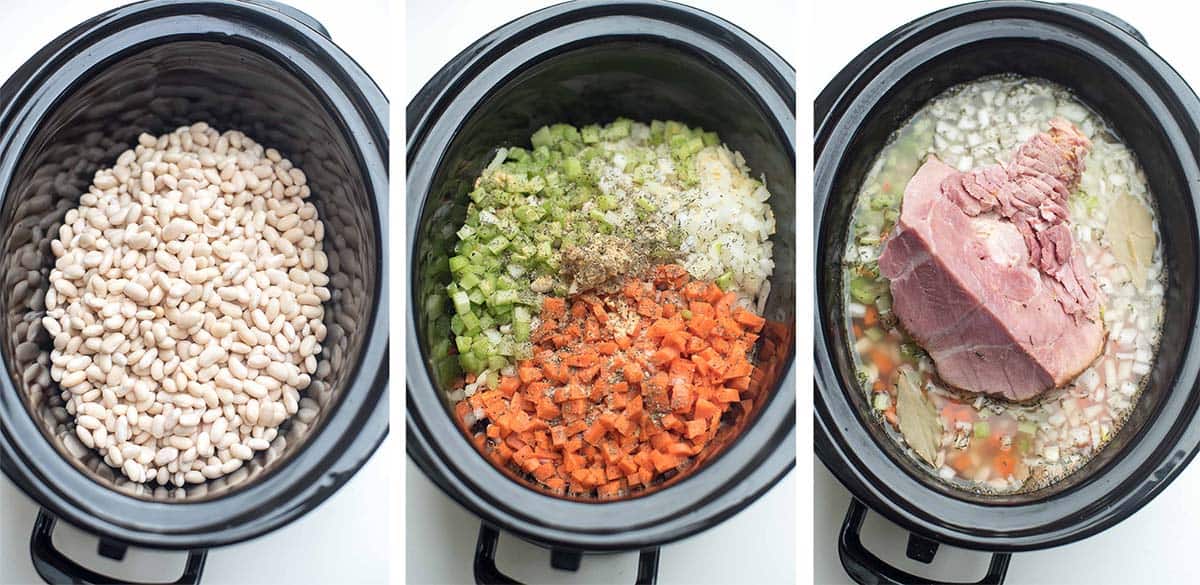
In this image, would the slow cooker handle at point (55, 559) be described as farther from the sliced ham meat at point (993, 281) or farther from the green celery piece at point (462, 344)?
the sliced ham meat at point (993, 281)

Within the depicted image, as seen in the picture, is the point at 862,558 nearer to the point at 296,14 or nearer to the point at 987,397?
the point at 987,397

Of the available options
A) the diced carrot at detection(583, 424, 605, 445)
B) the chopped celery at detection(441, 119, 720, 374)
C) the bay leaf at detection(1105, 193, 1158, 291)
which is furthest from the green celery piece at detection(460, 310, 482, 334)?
the bay leaf at detection(1105, 193, 1158, 291)

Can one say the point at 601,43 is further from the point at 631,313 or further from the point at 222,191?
the point at 222,191

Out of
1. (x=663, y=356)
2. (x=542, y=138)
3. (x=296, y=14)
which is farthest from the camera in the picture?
(x=542, y=138)

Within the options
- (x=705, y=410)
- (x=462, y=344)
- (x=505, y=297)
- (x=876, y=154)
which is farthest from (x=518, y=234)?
(x=876, y=154)

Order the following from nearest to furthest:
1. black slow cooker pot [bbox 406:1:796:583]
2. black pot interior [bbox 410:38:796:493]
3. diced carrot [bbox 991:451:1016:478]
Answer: black slow cooker pot [bbox 406:1:796:583] → black pot interior [bbox 410:38:796:493] → diced carrot [bbox 991:451:1016:478]

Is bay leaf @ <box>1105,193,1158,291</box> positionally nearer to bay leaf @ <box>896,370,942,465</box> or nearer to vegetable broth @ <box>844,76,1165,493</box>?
vegetable broth @ <box>844,76,1165,493</box>

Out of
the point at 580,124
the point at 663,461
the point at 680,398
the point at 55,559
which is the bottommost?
the point at 55,559
